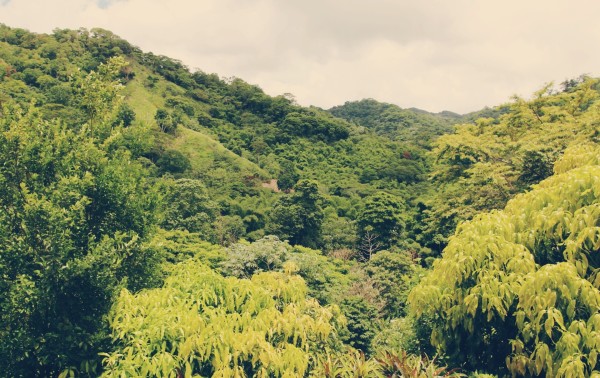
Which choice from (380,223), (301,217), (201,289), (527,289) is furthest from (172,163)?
(527,289)

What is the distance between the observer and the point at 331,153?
192ft

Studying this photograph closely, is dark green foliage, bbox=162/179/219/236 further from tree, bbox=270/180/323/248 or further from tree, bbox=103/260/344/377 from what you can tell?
tree, bbox=103/260/344/377

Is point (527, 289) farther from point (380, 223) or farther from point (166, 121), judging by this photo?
point (166, 121)

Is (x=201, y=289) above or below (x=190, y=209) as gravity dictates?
below

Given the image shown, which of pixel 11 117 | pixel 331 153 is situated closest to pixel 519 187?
pixel 11 117

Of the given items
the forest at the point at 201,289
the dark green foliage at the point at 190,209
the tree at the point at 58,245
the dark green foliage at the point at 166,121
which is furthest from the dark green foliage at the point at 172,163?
the tree at the point at 58,245

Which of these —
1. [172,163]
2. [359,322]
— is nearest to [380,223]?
[359,322]

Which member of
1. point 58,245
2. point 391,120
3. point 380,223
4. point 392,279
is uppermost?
point 391,120

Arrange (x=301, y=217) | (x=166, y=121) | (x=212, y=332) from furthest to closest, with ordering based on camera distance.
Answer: (x=166, y=121) → (x=301, y=217) → (x=212, y=332)

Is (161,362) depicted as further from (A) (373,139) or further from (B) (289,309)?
(A) (373,139)

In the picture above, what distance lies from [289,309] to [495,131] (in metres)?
16.0

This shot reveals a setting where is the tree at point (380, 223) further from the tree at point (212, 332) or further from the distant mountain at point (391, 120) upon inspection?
the distant mountain at point (391, 120)

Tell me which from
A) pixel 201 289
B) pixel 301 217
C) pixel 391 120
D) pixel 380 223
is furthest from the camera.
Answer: pixel 391 120

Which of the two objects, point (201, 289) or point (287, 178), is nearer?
point (201, 289)
